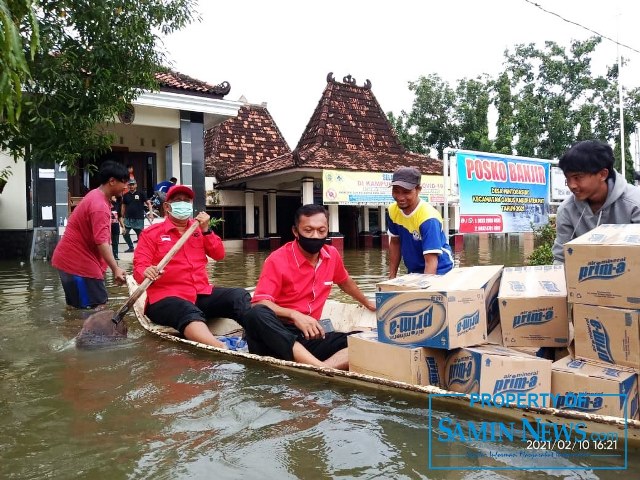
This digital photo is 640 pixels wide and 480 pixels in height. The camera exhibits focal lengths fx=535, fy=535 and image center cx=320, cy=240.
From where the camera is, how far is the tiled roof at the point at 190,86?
43.4 feet

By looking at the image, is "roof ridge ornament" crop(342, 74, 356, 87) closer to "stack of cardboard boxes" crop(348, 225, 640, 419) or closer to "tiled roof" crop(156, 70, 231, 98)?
"tiled roof" crop(156, 70, 231, 98)

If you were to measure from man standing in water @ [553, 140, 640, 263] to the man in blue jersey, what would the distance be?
1193mm

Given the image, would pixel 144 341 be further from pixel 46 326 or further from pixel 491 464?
pixel 491 464

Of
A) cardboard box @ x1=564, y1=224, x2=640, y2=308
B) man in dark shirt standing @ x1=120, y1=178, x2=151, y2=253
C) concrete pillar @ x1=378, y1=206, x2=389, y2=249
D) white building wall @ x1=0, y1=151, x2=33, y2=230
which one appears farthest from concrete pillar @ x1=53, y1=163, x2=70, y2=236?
cardboard box @ x1=564, y1=224, x2=640, y2=308

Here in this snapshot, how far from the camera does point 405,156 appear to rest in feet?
61.3

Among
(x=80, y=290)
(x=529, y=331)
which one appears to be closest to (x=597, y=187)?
(x=529, y=331)

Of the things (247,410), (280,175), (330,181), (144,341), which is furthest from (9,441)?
(280,175)

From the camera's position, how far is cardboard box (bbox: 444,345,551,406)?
2.51 m

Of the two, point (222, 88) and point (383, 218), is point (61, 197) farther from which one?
point (383, 218)

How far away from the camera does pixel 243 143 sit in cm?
2023

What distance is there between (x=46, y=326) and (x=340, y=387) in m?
3.74

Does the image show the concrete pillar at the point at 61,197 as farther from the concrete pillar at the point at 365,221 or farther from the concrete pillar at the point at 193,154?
the concrete pillar at the point at 365,221

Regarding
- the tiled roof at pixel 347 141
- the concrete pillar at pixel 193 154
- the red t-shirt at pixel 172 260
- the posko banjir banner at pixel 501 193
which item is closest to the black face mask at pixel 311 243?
the red t-shirt at pixel 172 260

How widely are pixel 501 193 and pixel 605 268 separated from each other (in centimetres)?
746
